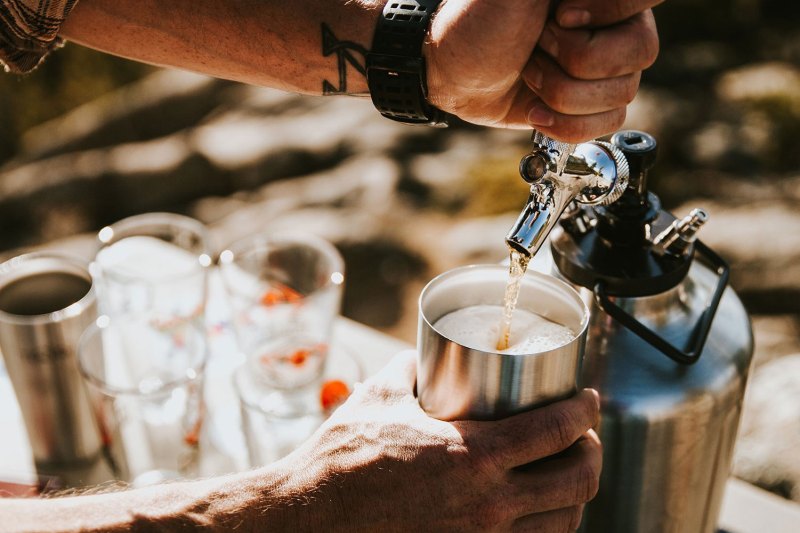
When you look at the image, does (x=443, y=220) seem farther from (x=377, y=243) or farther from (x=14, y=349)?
(x=14, y=349)

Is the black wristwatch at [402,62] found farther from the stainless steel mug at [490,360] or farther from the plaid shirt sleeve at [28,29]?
the plaid shirt sleeve at [28,29]

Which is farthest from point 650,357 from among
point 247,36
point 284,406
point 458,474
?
point 247,36

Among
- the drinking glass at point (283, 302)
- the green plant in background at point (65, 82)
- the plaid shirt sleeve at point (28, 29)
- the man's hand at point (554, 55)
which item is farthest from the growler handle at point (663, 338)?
the green plant in background at point (65, 82)

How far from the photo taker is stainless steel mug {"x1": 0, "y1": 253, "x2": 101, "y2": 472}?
1.46 meters

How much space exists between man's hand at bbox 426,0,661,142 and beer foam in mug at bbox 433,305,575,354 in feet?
0.87

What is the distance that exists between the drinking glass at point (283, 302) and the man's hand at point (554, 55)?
49 cm

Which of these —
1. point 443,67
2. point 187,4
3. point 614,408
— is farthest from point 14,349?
point 614,408

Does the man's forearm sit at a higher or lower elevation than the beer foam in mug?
higher

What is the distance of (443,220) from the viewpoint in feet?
15.4

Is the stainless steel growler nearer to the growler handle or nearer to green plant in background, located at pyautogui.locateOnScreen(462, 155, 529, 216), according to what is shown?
the growler handle

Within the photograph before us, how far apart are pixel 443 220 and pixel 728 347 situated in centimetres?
356

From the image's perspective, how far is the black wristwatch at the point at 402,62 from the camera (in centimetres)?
135

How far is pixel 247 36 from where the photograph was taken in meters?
1.55

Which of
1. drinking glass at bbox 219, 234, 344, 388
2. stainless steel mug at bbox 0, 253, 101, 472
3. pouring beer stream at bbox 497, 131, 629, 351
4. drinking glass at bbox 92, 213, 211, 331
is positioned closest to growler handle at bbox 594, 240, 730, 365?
pouring beer stream at bbox 497, 131, 629, 351
